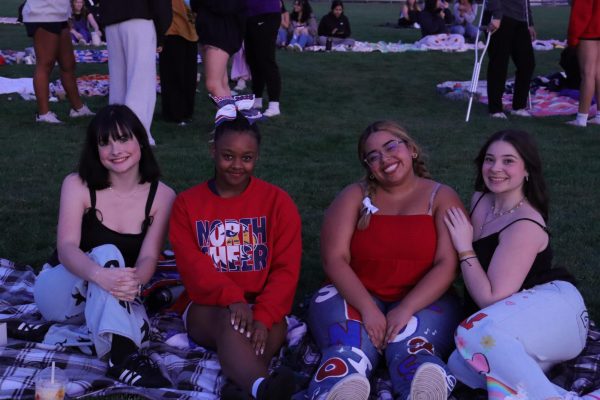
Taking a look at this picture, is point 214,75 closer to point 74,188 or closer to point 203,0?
point 203,0

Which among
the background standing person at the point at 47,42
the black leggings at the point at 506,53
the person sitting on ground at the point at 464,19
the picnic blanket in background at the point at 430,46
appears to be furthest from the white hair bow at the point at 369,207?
the person sitting on ground at the point at 464,19

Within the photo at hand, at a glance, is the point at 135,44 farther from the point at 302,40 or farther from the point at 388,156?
the point at 302,40

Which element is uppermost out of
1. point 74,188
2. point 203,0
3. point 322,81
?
point 203,0

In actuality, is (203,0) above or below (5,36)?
above

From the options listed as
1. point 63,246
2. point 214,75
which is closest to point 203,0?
point 214,75

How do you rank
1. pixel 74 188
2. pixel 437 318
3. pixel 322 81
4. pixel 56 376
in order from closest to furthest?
pixel 56 376, pixel 437 318, pixel 74 188, pixel 322 81

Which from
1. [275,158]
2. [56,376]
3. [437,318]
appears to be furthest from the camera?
[275,158]

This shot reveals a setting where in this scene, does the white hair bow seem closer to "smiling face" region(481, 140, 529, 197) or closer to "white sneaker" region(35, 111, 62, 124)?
"smiling face" region(481, 140, 529, 197)

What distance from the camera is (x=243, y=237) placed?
3627 mm

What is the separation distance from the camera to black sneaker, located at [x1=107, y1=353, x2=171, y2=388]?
322cm

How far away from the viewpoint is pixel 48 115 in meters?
8.43

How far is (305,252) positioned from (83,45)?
13.6m

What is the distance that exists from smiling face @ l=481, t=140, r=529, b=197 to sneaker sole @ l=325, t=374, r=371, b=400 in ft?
3.64

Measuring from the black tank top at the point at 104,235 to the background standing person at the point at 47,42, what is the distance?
4634 millimetres
